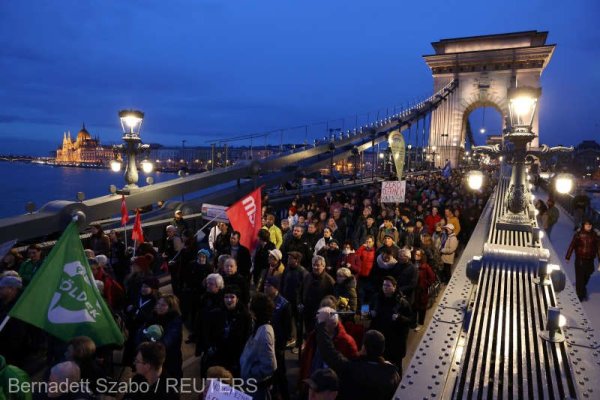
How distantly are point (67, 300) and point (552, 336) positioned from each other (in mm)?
4253

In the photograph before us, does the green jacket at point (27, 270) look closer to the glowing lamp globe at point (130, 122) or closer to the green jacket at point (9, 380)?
the green jacket at point (9, 380)

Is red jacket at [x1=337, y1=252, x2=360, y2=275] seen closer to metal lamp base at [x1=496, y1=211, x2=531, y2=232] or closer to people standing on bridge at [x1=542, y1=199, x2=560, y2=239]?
metal lamp base at [x1=496, y1=211, x2=531, y2=232]

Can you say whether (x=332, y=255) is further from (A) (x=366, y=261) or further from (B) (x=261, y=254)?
(B) (x=261, y=254)

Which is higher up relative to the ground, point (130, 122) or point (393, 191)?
point (130, 122)

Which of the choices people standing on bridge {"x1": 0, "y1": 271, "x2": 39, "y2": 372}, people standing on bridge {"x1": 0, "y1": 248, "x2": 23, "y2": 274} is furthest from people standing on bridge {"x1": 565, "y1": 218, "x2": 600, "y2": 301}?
people standing on bridge {"x1": 0, "y1": 248, "x2": 23, "y2": 274}

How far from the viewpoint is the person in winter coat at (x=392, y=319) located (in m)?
5.34

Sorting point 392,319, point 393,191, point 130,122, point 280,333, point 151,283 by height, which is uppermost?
point 130,122

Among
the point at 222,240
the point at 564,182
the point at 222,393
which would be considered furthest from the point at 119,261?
the point at 564,182

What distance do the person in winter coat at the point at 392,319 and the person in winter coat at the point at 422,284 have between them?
182 cm

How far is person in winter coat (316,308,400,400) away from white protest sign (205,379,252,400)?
1.01m

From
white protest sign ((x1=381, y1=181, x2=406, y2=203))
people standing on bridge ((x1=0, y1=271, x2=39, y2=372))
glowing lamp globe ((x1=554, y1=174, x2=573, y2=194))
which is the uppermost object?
glowing lamp globe ((x1=554, y1=174, x2=573, y2=194))

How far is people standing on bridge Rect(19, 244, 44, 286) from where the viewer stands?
665cm

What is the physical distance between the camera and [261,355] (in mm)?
4422

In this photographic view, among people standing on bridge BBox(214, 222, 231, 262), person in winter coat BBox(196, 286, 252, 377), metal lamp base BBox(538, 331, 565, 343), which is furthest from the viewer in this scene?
people standing on bridge BBox(214, 222, 231, 262)
